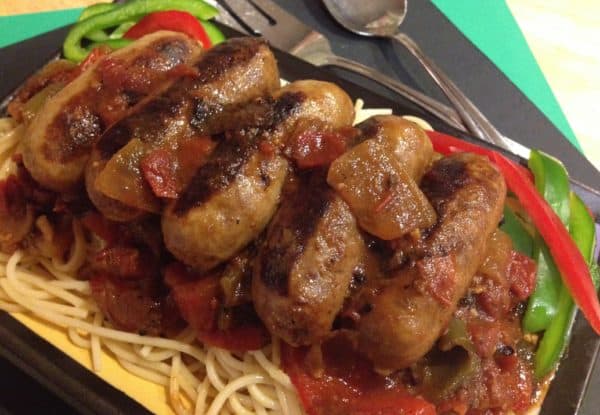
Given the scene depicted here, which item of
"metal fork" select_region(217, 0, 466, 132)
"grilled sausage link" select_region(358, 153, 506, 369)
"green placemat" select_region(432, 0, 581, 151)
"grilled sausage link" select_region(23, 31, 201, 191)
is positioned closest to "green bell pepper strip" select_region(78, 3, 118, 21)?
"metal fork" select_region(217, 0, 466, 132)

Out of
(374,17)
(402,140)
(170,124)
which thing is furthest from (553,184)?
(374,17)

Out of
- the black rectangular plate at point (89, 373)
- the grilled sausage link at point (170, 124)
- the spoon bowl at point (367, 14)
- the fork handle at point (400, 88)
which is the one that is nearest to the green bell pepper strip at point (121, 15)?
the fork handle at point (400, 88)

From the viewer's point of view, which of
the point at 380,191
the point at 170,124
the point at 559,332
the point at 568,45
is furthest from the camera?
the point at 568,45

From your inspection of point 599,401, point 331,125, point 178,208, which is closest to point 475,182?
point 331,125

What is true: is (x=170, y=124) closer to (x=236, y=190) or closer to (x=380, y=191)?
(x=236, y=190)

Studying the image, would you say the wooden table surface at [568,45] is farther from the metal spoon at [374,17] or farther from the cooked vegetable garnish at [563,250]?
the cooked vegetable garnish at [563,250]

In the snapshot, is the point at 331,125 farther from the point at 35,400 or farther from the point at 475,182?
the point at 35,400

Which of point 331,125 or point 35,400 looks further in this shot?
point 35,400
